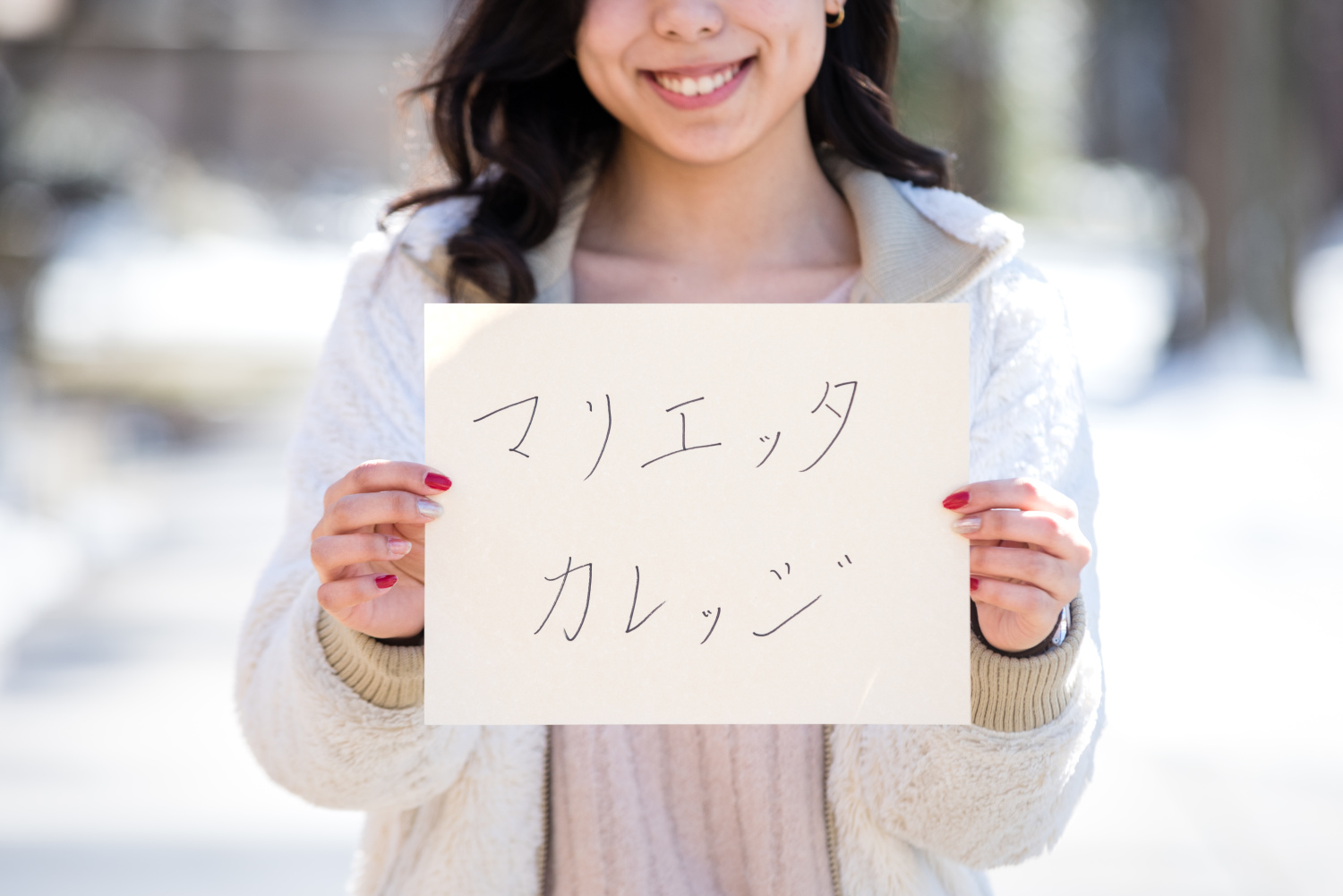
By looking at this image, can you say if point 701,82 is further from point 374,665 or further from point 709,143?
point 374,665

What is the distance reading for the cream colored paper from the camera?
1271 mm

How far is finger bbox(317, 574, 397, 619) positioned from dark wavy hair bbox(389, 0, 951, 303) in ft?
1.70

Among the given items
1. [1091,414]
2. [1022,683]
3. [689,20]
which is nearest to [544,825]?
[1022,683]

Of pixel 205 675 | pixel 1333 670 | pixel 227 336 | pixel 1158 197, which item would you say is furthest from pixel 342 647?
pixel 1158 197

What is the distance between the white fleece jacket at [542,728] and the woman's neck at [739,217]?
91mm

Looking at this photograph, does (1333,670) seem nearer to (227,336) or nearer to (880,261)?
(880,261)

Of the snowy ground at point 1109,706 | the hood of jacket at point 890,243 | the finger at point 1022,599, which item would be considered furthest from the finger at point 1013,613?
the snowy ground at point 1109,706

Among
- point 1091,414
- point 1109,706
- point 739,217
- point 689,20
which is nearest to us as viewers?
point 689,20

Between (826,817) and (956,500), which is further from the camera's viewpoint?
(826,817)

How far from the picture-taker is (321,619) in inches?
54.3

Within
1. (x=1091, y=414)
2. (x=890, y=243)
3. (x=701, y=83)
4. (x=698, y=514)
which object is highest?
(x=1091, y=414)

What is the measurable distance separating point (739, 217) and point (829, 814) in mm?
688

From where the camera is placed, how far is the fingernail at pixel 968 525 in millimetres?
1239

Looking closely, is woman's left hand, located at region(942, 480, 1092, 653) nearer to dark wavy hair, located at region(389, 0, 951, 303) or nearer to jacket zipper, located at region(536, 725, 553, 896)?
jacket zipper, located at region(536, 725, 553, 896)
